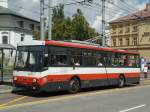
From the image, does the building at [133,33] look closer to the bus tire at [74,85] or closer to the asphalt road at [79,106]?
the bus tire at [74,85]

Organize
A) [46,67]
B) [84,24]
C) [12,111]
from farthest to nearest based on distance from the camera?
[84,24] → [46,67] → [12,111]

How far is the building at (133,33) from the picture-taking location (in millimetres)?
92188

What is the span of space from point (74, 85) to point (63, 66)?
1.42 metres

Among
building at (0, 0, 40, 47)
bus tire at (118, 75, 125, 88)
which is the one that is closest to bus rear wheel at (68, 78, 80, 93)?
bus tire at (118, 75, 125, 88)

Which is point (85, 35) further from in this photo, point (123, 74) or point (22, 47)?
point (22, 47)


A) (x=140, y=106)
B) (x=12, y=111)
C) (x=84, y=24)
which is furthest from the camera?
(x=84, y=24)

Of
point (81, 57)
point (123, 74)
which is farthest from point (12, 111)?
point (123, 74)

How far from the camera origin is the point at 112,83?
24.7m

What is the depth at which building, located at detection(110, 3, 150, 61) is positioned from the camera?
302 feet

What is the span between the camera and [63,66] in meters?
19.7

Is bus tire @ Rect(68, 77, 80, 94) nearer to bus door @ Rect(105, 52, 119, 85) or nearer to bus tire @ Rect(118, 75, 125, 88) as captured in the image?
bus door @ Rect(105, 52, 119, 85)

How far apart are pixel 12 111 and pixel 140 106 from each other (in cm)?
506

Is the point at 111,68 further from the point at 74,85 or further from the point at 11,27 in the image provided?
the point at 11,27

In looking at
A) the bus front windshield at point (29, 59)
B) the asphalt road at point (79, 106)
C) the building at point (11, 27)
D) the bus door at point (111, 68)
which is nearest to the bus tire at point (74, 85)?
the bus front windshield at point (29, 59)
